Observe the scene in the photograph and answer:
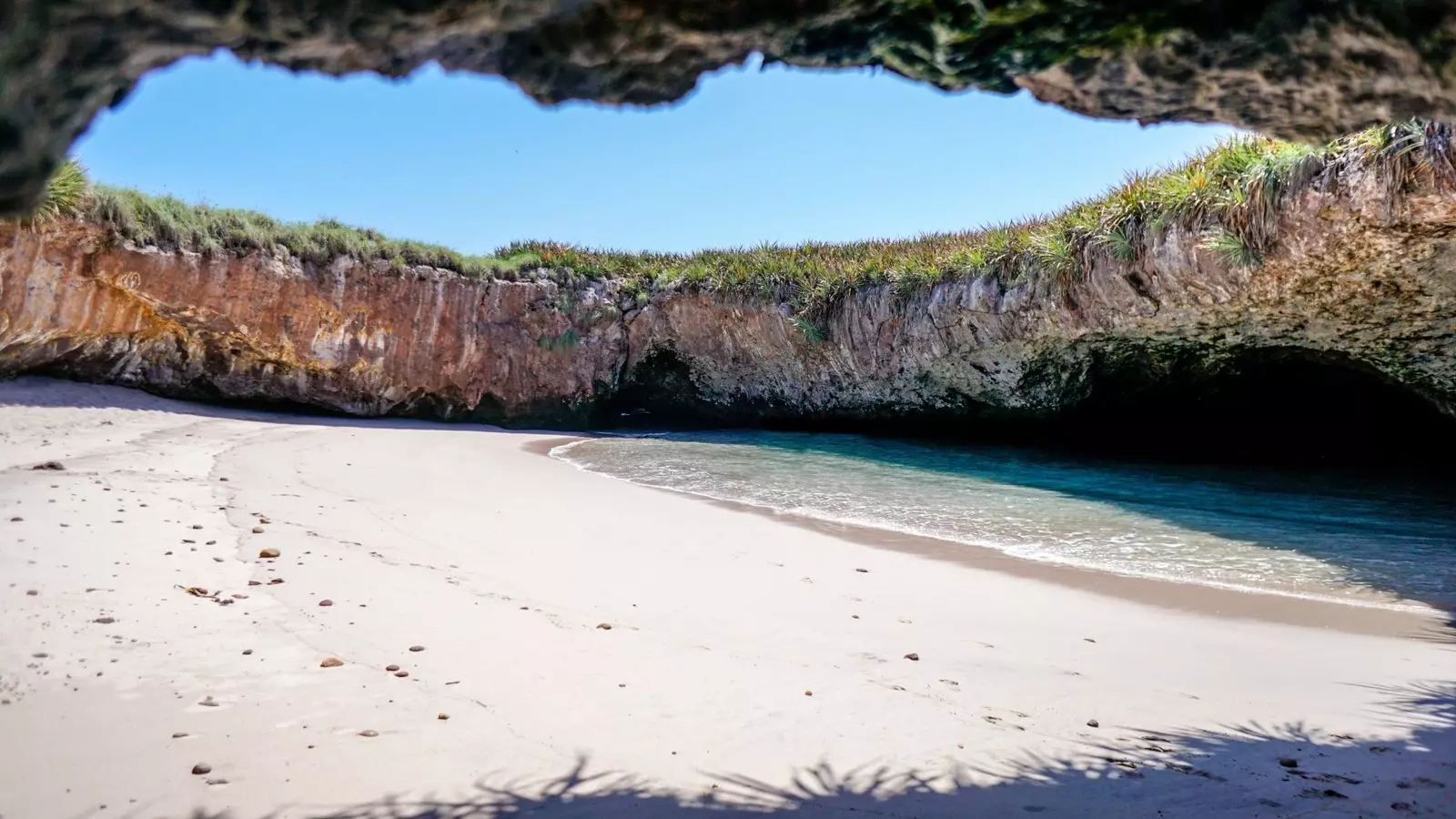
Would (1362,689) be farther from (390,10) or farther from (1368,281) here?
(1368,281)

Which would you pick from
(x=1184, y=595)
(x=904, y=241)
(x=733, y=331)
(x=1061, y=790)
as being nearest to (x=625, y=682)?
(x=1061, y=790)

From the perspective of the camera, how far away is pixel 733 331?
44.0 ft

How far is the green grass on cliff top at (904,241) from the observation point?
6.52 meters

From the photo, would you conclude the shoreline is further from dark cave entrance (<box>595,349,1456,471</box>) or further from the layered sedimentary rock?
dark cave entrance (<box>595,349,1456,471</box>)

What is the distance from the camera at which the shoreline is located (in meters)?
3.72

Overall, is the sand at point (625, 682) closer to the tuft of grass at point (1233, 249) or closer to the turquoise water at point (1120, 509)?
the turquoise water at point (1120, 509)

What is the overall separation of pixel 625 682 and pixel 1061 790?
1.38m

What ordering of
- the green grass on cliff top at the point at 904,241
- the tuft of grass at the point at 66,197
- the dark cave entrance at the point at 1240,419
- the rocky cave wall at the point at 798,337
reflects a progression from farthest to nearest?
1. the dark cave entrance at the point at 1240,419
2. the tuft of grass at the point at 66,197
3. the rocky cave wall at the point at 798,337
4. the green grass on cliff top at the point at 904,241

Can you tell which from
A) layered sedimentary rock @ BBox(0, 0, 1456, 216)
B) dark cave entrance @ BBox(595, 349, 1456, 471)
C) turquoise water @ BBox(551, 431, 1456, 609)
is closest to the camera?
layered sedimentary rock @ BBox(0, 0, 1456, 216)

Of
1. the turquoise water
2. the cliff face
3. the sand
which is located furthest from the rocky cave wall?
the sand

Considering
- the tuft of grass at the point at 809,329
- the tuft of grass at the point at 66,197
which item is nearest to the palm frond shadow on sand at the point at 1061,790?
the tuft of grass at the point at 66,197

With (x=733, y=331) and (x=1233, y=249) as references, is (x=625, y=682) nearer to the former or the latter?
(x=1233, y=249)

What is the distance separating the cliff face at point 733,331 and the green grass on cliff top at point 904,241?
193mm

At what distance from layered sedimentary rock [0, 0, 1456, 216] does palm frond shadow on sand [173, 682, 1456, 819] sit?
1.59m
